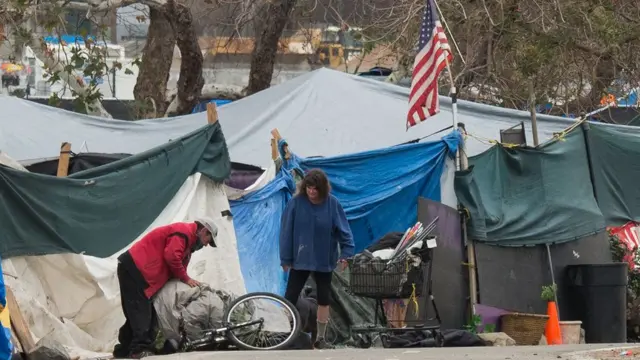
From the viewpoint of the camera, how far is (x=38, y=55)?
58.4 feet

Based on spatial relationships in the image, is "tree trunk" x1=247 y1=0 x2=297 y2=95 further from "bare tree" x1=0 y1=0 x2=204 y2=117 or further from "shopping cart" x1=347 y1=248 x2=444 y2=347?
"shopping cart" x1=347 y1=248 x2=444 y2=347

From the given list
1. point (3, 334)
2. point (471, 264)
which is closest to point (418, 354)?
→ point (471, 264)

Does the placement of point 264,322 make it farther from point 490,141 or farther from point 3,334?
point 490,141

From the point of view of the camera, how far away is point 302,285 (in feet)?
36.2

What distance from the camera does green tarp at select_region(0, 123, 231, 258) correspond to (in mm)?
10016

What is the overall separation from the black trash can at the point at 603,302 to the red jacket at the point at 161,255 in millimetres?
6061

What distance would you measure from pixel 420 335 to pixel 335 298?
182cm

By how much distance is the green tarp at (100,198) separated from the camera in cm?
1002

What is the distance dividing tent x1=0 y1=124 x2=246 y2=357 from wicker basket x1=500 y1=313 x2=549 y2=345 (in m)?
3.21

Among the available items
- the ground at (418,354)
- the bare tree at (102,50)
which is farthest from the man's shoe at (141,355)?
the bare tree at (102,50)

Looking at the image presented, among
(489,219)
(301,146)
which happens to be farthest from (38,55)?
(489,219)

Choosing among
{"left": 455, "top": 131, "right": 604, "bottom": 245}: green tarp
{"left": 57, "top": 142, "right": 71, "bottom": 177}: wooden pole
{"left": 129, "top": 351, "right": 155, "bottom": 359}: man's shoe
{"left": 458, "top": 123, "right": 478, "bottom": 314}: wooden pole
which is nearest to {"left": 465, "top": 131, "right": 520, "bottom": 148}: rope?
{"left": 455, "top": 131, "right": 604, "bottom": 245}: green tarp

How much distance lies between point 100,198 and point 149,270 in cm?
166

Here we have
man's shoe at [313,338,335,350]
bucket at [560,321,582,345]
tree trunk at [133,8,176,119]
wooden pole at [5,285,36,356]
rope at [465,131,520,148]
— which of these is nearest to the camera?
wooden pole at [5,285,36,356]
